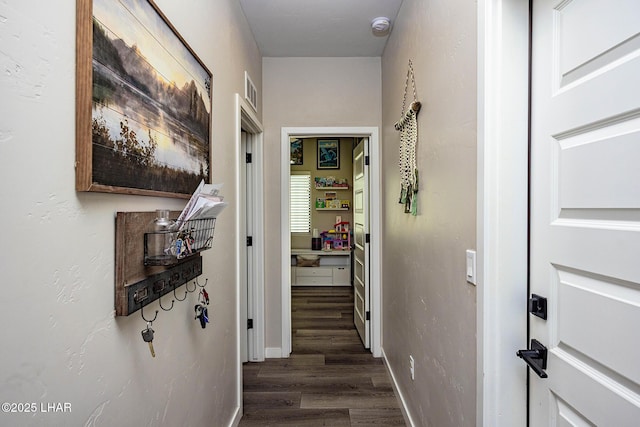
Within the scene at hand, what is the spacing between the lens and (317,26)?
2.50 meters

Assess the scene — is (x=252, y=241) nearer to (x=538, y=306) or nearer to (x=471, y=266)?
(x=471, y=266)

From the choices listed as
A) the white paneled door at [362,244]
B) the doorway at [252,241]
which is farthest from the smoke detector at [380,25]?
the doorway at [252,241]

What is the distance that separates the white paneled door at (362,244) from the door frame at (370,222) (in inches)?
3.1

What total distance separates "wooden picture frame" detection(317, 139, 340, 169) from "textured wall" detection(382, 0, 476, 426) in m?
3.61

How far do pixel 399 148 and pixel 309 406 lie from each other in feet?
6.09

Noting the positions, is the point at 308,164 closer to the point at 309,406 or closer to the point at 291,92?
the point at 291,92

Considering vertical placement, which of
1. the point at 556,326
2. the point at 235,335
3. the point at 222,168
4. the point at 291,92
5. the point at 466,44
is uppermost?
the point at 291,92

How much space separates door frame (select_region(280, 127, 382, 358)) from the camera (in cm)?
300

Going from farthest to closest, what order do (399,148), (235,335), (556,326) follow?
(399,148) → (235,335) → (556,326)

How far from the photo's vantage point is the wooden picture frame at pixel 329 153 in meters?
5.93

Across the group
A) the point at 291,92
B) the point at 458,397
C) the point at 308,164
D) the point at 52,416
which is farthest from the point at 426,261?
the point at 308,164

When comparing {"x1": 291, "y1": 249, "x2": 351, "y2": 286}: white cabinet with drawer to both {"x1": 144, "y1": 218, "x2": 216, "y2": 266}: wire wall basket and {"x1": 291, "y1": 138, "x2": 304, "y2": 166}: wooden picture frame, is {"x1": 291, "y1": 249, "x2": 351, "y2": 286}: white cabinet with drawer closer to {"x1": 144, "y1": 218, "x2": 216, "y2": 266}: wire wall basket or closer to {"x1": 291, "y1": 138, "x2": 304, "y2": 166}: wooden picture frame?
{"x1": 291, "y1": 138, "x2": 304, "y2": 166}: wooden picture frame

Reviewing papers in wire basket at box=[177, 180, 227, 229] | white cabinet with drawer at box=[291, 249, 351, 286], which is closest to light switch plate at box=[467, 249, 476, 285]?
papers in wire basket at box=[177, 180, 227, 229]

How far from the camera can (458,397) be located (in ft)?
4.28
